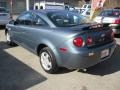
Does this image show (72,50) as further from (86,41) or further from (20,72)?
(20,72)

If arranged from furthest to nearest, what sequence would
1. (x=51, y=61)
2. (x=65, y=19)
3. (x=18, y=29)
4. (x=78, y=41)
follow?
(x=18, y=29), (x=65, y=19), (x=51, y=61), (x=78, y=41)

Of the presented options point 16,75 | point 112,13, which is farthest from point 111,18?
point 16,75

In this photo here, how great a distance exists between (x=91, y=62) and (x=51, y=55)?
3.25 ft

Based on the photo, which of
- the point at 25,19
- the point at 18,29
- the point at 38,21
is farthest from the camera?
the point at 18,29

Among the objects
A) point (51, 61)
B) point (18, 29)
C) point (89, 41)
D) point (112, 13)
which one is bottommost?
point (51, 61)

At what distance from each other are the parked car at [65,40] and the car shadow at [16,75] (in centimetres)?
43

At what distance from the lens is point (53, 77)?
5.78 m

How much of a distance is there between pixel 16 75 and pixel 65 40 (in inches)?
61.6

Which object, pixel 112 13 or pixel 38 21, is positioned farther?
pixel 112 13

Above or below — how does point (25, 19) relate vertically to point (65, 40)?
above

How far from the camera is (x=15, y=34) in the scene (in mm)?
7809

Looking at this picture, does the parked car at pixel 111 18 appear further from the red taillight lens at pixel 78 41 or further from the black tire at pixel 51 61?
the red taillight lens at pixel 78 41

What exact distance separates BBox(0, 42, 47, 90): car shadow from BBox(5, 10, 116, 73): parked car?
0.43 metres

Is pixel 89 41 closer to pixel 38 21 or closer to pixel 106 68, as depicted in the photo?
pixel 106 68
